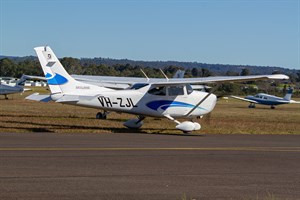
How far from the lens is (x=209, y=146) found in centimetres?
1850

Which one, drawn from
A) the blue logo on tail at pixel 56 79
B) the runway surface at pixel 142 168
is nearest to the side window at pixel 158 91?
the blue logo on tail at pixel 56 79

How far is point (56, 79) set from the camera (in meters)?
23.6

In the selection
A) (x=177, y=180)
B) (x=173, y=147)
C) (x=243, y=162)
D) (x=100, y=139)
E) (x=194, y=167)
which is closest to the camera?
(x=177, y=180)

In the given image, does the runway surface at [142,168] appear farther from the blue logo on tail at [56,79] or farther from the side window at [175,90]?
the side window at [175,90]

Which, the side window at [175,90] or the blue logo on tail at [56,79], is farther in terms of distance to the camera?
the side window at [175,90]

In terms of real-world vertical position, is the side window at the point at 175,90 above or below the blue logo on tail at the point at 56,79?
below

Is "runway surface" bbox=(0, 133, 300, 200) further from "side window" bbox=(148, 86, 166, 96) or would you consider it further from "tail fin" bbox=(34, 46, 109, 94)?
"side window" bbox=(148, 86, 166, 96)

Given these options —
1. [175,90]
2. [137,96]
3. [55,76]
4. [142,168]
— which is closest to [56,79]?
[55,76]

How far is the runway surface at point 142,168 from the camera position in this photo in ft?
34.3

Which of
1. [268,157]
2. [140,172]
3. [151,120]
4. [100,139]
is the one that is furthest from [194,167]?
[151,120]

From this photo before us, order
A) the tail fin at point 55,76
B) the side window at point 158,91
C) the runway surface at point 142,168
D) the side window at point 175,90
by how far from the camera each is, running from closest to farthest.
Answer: the runway surface at point 142,168
the tail fin at point 55,76
the side window at point 158,91
the side window at point 175,90

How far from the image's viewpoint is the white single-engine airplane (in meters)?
23.4

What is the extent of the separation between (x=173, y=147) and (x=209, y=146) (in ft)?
4.20

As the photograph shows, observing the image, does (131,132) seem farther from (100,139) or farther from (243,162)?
(243,162)
